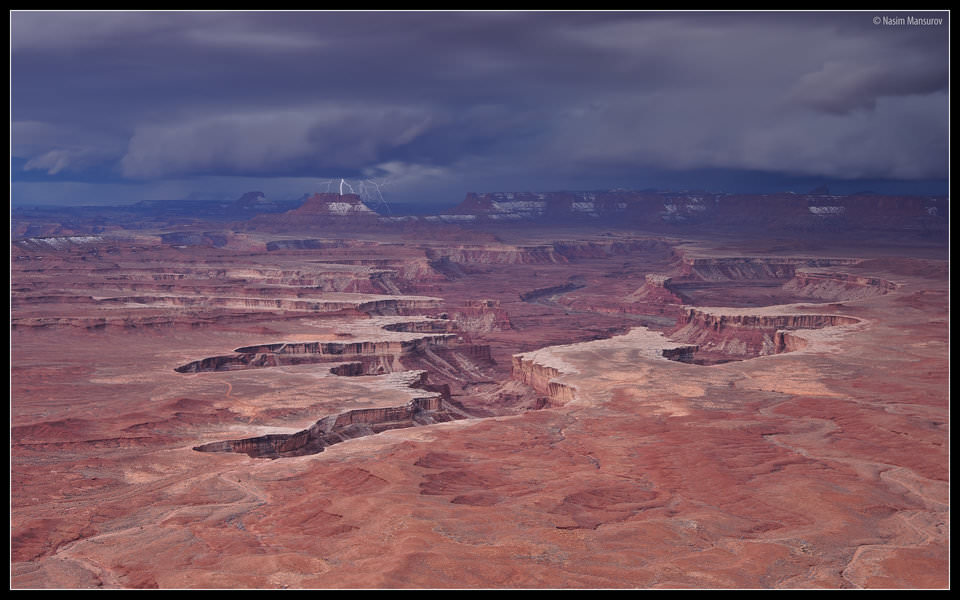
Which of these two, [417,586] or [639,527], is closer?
[417,586]

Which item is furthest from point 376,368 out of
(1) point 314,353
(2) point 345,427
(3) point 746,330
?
(3) point 746,330

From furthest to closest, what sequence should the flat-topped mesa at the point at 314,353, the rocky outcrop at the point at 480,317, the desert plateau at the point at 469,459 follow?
the rocky outcrop at the point at 480,317 < the flat-topped mesa at the point at 314,353 < the desert plateau at the point at 469,459

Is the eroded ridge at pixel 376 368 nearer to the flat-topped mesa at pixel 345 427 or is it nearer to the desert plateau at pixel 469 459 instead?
the flat-topped mesa at pixel 345 427

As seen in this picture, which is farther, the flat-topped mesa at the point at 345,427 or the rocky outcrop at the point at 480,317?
the rocky outcrop at the point at 480,317

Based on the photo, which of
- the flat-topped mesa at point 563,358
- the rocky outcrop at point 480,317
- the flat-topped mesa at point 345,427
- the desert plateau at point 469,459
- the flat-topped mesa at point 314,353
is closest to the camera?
the desert plateau at point 469,459

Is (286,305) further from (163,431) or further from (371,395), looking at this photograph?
(163,431)

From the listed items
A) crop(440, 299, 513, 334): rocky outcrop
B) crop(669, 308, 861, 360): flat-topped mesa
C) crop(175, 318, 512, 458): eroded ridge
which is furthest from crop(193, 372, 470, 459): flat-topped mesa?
crop(440, 299, 513, 334): rocky outcrop

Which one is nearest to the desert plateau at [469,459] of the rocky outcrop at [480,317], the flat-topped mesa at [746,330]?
the flat-topped mesa at [746,330]

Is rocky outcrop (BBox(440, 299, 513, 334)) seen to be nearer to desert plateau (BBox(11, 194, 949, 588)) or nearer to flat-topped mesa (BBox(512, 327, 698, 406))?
desert plateau (BBox(11, 194, 949, 588))

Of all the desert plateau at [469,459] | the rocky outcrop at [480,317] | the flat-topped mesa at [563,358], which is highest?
the rocky outcrop at [480,317]

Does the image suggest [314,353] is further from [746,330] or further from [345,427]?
[746,330]

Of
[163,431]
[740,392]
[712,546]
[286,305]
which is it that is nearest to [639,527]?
[712,546]
